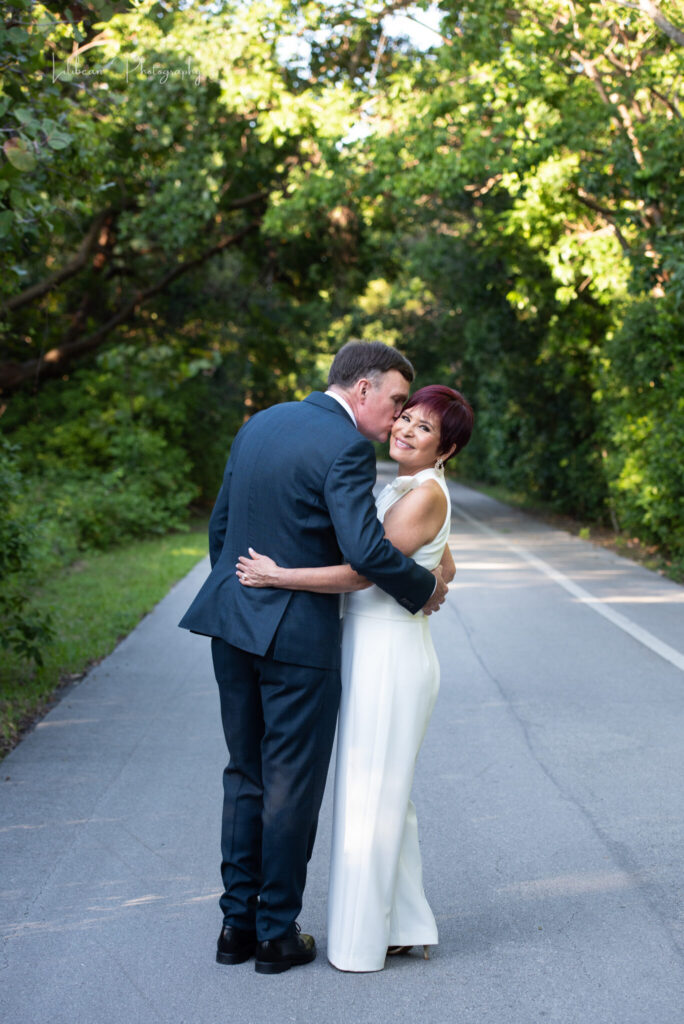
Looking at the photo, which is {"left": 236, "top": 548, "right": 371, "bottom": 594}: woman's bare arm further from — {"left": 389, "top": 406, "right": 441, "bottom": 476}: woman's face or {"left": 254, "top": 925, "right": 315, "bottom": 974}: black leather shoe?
{"left": 254, "top": 925, "right": 315, "bottom": 974}: black leather shoe

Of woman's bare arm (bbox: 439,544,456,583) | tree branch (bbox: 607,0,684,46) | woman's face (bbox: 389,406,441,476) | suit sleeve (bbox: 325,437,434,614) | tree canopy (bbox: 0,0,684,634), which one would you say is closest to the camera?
suit sleeve (bbox: 325,437,434,614)

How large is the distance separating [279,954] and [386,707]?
2.82 ft

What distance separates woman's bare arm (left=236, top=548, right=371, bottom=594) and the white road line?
5.20m

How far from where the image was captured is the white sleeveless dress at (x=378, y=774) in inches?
143

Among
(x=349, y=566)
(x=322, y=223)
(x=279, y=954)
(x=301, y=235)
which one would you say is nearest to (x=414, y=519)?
(x=349, y=566)

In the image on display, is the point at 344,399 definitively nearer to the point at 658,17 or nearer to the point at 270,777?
the point at 270,777

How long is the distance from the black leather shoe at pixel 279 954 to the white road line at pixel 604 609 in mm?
5090

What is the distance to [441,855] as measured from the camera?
474cm

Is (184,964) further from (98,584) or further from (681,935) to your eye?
(98,584)

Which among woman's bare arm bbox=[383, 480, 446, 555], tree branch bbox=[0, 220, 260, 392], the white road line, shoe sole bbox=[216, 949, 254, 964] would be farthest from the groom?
tree branch bbox=[0, 220, 260, 392]

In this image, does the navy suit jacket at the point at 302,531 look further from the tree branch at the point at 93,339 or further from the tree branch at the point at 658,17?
the tree branch at the point at 93,339

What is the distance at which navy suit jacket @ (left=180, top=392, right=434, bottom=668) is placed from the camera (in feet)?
11.3

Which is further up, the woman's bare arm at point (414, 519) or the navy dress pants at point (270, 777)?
the woman's bare arm at point (414, 519)

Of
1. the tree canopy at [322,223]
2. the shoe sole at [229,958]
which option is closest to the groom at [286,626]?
the shoe sole at [229,958]
